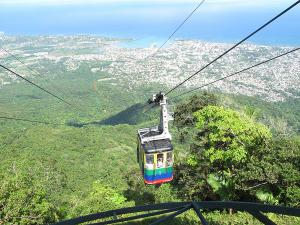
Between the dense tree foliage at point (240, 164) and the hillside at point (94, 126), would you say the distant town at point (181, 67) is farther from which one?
the dense tree foliage at point (240, 164)

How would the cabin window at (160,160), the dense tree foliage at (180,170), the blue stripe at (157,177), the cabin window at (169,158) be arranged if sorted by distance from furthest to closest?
the dense tree foliage at (180,170), the blue stripe at (157,177), the cabin window at (169,158), the cabin window at (160,160)

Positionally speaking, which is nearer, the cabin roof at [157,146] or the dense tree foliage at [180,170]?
the cabin roof at [157,146]

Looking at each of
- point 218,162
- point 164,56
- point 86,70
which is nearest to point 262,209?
point 218,162

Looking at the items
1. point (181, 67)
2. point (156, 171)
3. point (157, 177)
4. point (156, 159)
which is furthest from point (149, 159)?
point (181, 67)

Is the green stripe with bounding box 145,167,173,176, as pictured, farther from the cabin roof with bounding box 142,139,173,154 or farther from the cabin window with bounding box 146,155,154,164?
the cabin roof with bounding box 142,139,173,154

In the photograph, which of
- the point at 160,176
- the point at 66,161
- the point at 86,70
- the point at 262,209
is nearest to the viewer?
the point at 262,209

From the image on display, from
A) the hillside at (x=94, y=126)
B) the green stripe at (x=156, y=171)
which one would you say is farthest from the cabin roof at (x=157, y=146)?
the hillside at (x=94, y=126)

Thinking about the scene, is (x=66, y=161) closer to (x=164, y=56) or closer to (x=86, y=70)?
(x=86, y=70)
